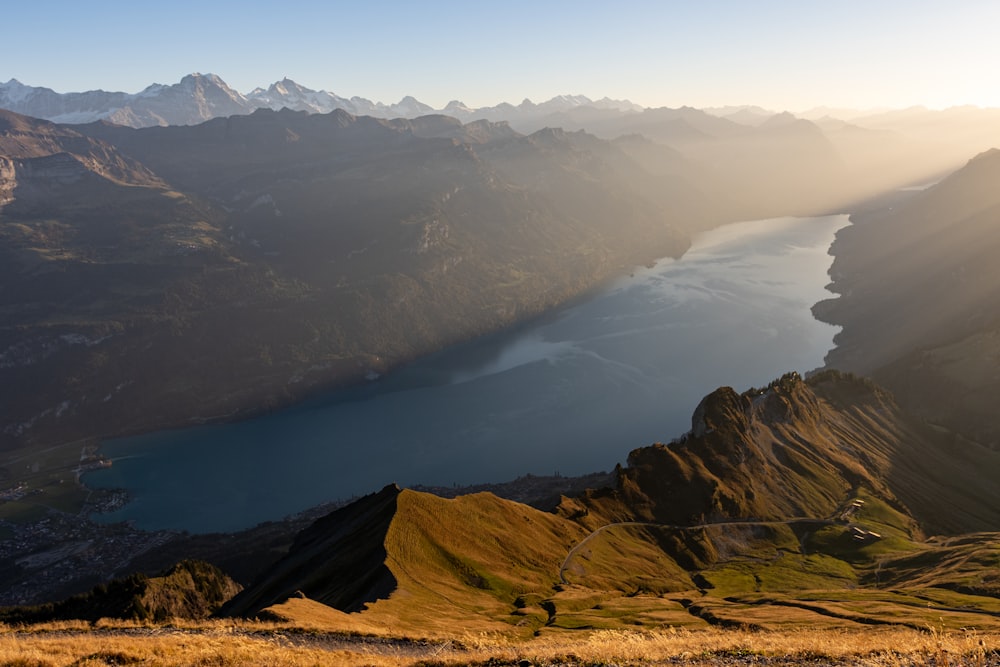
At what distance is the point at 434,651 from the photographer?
4472 centimetres

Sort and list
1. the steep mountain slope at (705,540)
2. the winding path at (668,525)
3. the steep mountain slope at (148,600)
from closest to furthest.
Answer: the steep mountain slope at (148,600) < the steep mountain slope at (705,540) < the winding path at (668,525)

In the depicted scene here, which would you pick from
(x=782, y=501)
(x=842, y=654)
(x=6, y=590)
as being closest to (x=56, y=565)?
(x=6, y=590)

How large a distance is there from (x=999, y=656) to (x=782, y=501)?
112m

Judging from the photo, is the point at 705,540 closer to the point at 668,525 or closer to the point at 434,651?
the point at 668,525

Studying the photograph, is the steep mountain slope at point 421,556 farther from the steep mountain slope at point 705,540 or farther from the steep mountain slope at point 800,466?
the steep mountain slope at point 800,466

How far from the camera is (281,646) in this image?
41.2 metres

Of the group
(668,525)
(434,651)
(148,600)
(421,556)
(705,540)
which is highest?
(434,651)

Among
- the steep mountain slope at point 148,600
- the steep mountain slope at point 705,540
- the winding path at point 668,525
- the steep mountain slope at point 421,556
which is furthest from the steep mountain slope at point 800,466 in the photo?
the steep mountain slope at point 148,600

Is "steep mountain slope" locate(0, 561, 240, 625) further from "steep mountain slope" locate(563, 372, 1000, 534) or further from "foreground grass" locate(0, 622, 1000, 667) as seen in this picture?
"steep mountain slope" locate(563, 372, 1000, 534)

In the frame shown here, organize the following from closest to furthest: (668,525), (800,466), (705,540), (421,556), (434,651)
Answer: (434,651), (421,556), (705,540), (668,525), (800,466)

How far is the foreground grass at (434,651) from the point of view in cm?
3288

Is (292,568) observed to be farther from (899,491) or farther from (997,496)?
(997,496)

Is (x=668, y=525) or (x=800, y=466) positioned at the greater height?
(x=668, y=525)

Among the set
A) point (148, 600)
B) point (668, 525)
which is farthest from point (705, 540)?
point (148, 600)
